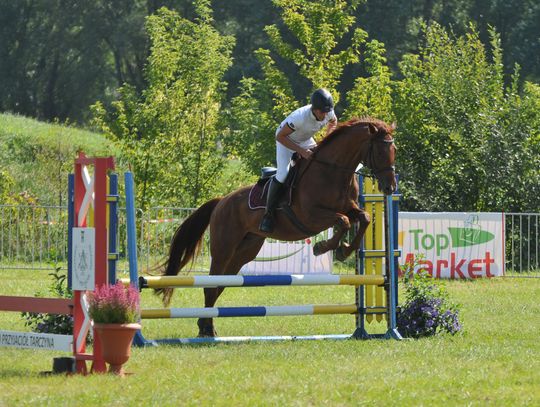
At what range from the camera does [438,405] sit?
661 cm

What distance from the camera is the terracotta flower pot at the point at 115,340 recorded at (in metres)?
7.55

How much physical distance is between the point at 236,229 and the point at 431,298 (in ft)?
7.06

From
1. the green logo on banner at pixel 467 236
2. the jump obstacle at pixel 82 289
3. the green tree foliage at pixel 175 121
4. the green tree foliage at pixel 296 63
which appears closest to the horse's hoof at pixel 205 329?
the jump obstacle at pixel 82 289

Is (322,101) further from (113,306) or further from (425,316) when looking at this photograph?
(113,306)

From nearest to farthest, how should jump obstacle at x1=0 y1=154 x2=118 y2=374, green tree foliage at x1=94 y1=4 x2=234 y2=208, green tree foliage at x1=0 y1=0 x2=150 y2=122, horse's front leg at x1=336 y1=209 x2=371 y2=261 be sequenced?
jump obstacle at x1=0 y1=154 x2=118 y2=374 → horse's front leg at x1=336 y1=209 x2=371 y2=261 → green tree foliage at x1=94 y1=4 x2=234 y2=208 → green tree foliage at x1=0 y1=0 x2=150 y2=122

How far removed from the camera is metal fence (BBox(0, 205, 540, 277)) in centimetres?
1945

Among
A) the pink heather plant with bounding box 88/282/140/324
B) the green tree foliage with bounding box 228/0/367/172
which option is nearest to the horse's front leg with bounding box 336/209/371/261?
the pink heather plant with bounding box 88/282/140/324

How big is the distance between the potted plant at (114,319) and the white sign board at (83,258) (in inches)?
7.4

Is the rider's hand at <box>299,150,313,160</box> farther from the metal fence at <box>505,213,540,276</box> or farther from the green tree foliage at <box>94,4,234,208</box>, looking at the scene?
the green tree foliage at <box>94,4,234,208</box>

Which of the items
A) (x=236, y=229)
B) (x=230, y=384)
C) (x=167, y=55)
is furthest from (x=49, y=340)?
(x=167, y=55)

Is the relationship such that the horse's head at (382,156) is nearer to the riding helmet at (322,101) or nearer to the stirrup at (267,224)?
the riding helmet at (322,101)

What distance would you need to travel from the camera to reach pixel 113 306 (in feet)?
24.7

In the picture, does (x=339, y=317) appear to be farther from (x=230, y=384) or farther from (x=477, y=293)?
(x=230, y=384)

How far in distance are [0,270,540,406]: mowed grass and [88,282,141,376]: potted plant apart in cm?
18
